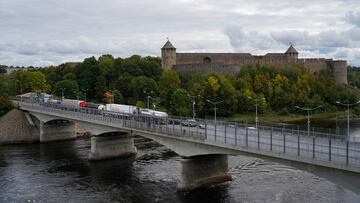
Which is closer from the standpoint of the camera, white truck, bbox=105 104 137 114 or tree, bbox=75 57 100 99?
white truck, bbox=105 104 137 114

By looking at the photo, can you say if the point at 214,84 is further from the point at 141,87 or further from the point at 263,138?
the point at 263,138

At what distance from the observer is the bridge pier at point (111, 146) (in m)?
58.5

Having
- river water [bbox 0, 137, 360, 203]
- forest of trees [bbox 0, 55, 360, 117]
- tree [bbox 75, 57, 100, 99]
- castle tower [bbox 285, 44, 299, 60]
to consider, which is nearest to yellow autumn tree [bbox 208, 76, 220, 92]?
forest of trees [bbox 0, 55, 360, 117]

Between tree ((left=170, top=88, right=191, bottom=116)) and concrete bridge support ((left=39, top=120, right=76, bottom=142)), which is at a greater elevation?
tree ((left=170, top=88, right=191, bottom=116))

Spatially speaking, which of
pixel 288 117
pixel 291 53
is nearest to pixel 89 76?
pixel 288 117

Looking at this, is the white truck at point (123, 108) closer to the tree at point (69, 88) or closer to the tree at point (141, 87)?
the tree at point (141, 87)

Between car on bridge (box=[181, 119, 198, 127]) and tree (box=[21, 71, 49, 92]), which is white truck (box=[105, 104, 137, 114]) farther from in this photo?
tree (box=[21, 71, 49, 92])

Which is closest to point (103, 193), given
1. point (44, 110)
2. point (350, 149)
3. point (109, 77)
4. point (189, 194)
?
point (189, 194)

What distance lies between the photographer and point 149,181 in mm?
46469

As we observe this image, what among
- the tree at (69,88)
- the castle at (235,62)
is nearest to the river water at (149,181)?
the tree at (69,88)

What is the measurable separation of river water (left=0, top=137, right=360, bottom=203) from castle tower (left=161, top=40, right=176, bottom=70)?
75.6m

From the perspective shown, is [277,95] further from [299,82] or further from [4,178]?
[4,178]

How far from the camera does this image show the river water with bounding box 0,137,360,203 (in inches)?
1531

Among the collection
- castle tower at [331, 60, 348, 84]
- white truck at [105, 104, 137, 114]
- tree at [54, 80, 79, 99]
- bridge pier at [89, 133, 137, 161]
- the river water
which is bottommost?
the river water
